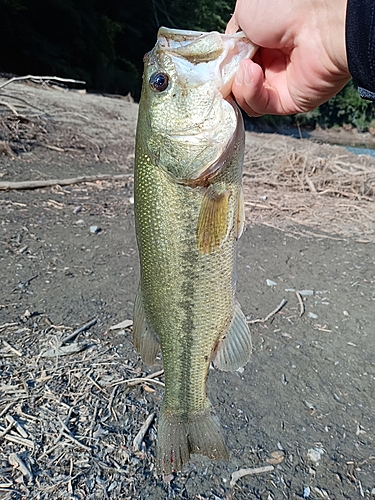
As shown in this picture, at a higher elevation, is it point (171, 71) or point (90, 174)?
point (171, 71)

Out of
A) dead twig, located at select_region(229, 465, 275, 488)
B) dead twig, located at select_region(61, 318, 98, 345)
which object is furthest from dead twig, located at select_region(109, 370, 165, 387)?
dead twig, located at select_region(229, 465, 275, 488)

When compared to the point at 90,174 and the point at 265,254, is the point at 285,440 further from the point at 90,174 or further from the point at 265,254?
the point at 90,174

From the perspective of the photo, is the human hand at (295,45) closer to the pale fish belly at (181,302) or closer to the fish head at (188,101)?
the fish head at (188,101)

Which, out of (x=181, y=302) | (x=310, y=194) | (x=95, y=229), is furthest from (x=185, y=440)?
(x=310, y=194)

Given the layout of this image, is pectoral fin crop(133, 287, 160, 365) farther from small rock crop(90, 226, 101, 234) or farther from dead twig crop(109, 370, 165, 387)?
small rock crop(90, 226, 101, 234)

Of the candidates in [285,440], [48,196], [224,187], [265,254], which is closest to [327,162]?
[265,254]
